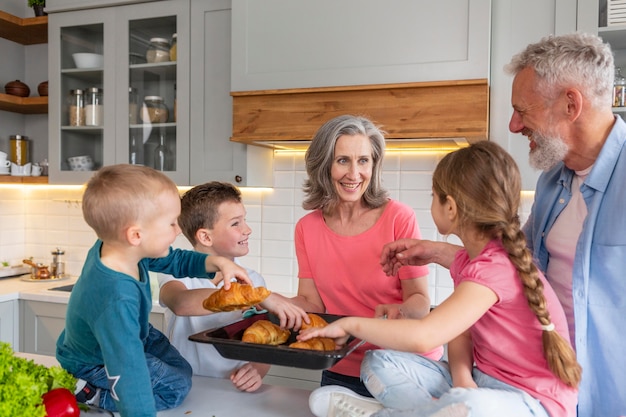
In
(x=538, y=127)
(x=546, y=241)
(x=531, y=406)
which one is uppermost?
(x=538, y=127)

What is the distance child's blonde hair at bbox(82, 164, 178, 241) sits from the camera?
3.82 ft

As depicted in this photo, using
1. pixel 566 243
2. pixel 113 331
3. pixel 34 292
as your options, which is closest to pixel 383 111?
pixel 566 243

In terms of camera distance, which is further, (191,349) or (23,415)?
(191,349)

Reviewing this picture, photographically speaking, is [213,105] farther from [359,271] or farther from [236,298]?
[236,298]

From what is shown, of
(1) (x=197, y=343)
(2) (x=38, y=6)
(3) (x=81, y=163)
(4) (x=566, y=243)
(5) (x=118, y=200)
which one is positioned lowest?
(1) (x=197, y=343)

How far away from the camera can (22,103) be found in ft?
10.7

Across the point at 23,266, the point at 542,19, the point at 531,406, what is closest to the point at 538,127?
the point at 531,406

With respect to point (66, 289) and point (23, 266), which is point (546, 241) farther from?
point (23, 266)

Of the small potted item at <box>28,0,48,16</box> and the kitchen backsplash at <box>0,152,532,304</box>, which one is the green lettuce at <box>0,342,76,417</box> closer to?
the kitchen backsplash at <box>0,152,532,304</box>

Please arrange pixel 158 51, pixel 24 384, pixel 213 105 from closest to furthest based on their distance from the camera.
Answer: pixel 24 384 → pixel 213 105 → pixel 158 51

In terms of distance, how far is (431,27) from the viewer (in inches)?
90.7

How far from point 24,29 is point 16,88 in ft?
1.13

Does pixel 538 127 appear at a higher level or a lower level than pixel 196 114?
lower

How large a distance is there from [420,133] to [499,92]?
1.23 ft
